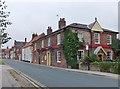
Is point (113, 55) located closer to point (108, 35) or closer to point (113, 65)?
point (108, 35)

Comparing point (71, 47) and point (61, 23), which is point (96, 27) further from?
point (61, 23)

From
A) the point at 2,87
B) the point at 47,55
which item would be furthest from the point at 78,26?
the point at 2,87

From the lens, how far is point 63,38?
4481 cm

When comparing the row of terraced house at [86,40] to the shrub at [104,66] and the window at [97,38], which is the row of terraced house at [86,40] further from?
the shrub at [104,66]

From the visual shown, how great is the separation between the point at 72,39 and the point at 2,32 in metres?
30.4

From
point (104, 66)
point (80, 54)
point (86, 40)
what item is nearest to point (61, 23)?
point (86, 40)

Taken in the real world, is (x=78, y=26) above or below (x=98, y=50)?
above

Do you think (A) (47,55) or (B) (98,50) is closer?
(B) (98,50)

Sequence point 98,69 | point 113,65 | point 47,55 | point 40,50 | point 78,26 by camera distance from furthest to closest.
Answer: point 40,50
point 47,55
point 78,26
point 98,69
point 113,65

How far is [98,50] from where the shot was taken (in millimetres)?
43938

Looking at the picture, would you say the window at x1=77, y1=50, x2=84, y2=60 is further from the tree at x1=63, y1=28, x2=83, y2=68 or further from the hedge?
the hedge

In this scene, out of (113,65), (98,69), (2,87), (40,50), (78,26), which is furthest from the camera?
(40,50)

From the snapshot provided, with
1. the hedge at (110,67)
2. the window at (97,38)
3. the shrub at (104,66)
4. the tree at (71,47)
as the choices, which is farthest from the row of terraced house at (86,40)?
the hedge at (110,67)

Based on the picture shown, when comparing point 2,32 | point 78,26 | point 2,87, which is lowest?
point 2,87
